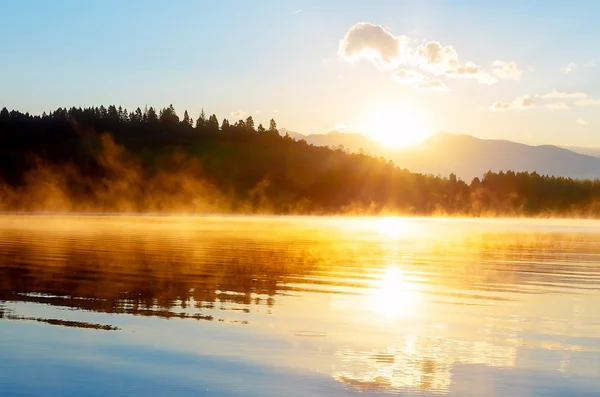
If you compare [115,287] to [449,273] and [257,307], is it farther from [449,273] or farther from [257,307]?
[449,273]

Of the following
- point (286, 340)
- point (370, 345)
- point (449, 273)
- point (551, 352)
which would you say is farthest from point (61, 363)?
point (449, 273)

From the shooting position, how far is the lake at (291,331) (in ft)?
41.6

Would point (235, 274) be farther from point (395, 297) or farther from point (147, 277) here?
point (395, 297)

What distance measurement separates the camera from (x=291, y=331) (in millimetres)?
17297

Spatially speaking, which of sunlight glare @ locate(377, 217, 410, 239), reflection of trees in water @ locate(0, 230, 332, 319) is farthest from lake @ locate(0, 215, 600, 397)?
sunlight glare @ locate(377, 217, 410, 239)

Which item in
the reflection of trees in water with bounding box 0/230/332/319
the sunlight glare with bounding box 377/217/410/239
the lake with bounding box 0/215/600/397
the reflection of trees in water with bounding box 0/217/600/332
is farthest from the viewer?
the sunlight glare with bounding box 377/217/410/239

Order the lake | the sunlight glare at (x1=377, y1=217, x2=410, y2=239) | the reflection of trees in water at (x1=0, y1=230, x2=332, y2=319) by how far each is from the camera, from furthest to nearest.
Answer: the sunlight glare at (x1=377, y1=217, x2=410, y2=239), the reflection of trees in water at (x1=0, y1=230, x2=332, y2=319), the lake

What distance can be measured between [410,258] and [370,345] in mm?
25858

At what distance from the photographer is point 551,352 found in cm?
1551

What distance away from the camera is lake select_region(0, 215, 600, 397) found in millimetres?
12672

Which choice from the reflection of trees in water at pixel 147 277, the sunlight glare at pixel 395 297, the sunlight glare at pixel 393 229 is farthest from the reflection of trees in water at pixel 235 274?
the sunlight glare at pixel 393 229

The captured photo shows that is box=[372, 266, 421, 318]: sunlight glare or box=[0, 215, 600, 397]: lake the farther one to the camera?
box=[372, 266, 421, 318]: sunlight glare

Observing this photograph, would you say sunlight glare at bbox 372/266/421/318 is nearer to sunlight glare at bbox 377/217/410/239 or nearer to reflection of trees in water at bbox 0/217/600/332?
reflection of trees in water at bbox 0/217/600/332

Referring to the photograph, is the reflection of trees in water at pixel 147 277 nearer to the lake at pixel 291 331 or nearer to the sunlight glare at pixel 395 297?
the lake at pixel 291 331
